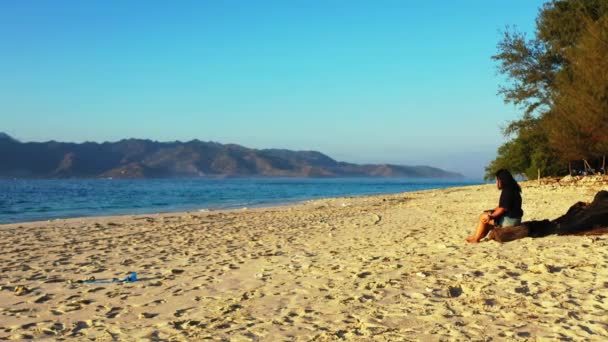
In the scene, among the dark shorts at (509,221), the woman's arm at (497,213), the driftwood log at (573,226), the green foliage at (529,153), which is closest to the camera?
the driftwood log at (573,226)

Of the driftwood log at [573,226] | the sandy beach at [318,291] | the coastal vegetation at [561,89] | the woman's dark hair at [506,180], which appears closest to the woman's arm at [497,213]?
the driftwood log at [573,226]

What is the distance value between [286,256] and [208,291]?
9.48 feet

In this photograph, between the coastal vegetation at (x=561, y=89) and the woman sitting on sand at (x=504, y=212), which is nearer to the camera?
the woman sitting on sand at (x=504, y=212)

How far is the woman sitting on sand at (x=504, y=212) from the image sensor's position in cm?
938

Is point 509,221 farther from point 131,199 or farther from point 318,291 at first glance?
point 131,199

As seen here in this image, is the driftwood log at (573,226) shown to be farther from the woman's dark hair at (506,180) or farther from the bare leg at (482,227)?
the woman's dark hair at (506,180)

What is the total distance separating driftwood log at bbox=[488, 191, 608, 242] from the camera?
29.9 feet

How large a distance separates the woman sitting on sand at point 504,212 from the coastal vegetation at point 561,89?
48.3ft

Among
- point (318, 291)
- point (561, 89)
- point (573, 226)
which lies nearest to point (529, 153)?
point (561, 89)

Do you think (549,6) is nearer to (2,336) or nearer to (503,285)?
(503,285)

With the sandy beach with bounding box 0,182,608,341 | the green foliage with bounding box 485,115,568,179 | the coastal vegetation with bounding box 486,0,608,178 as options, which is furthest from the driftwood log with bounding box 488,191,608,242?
the green foliage with bounding box 485,115,568,179

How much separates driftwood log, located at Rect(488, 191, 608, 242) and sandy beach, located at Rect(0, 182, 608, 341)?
255 millimetres

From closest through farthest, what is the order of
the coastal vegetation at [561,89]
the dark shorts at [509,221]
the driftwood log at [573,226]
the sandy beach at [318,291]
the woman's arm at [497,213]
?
the sandy beach at [318,291]
the driftwood log at [573,226]
the woman's arm at [497,213]
the dark shorts at [509,221]
the coastal vegetation at [561,89]

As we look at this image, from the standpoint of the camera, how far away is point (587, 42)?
864 inches
